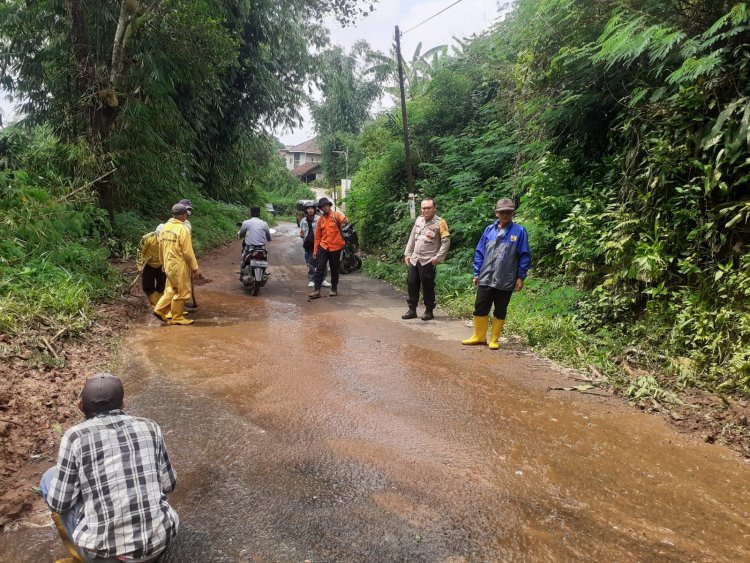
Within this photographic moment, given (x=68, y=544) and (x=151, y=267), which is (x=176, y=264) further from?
(x=68, y=544)

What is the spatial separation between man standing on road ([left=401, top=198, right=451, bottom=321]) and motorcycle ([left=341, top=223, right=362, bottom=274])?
5.30m

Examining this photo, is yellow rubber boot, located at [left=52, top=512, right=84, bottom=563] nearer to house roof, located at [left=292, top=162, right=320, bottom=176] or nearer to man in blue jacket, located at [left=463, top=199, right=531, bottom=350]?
man in blue jacket, located at [left=463, top=199, right=531, bottom=350]

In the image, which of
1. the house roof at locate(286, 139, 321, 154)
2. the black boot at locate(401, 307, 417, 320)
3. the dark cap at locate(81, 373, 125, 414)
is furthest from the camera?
the house roof at locate(286, 139, 321, 154)

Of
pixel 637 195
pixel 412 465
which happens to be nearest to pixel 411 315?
pixel 637 195

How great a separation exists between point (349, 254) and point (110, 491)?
37.0 feet

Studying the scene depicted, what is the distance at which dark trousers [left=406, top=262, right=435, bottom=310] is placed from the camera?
7.78 meters

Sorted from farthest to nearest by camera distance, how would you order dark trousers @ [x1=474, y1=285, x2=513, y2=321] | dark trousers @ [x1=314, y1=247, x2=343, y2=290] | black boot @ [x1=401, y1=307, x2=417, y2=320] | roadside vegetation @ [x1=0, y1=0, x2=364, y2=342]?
dark trousers @ [x1=314, y1=247, x2=343, y2=290]
black boot @ [x1=401, y1=307, x2=417, y2=320]
roadside vegetation @ [x1=0, y1=0, x2=364, y2=342]
dark trousers @ [x1=474, y1=285, x2=513, y2=321]

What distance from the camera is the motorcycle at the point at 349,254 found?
1321cm

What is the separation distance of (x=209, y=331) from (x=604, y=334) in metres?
5.02

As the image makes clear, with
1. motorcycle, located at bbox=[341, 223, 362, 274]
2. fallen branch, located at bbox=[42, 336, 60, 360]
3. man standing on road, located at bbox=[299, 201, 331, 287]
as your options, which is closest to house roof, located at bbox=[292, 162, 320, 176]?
motorcycle, located at bbox=[341, 223, 362, 274]

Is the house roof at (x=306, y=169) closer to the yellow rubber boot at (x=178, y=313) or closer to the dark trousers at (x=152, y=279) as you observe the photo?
the dark trousers at (x=152, y=279)

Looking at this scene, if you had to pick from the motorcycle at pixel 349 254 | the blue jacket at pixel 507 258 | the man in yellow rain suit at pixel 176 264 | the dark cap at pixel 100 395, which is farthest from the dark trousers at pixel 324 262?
the dark cap at pixel 100 395

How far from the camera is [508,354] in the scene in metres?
6.29

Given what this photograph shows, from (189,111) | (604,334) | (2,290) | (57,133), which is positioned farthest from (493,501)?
(189,111)
